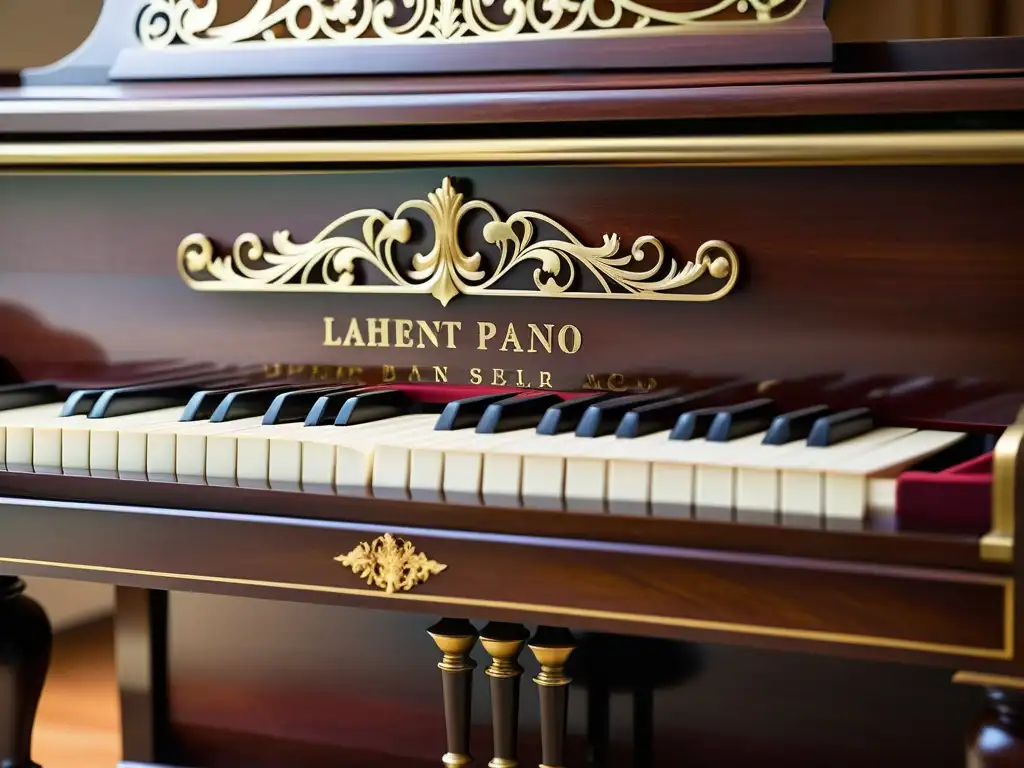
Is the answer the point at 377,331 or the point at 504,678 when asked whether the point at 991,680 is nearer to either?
the point at 504,678

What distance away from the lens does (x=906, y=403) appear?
1280mm

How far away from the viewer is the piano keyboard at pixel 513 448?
1031mm

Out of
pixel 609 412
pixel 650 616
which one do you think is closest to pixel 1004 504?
pixel 650 616

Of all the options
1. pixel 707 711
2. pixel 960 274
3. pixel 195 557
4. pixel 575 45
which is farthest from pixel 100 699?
pixel 960 274

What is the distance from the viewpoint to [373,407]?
1.34 metres

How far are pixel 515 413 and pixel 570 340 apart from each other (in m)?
0.20

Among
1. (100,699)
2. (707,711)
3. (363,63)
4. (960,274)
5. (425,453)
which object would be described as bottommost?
(100,699)

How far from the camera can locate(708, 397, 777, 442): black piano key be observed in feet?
3.79

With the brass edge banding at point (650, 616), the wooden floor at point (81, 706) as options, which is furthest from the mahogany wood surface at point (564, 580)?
the wooden floor at point (81, 706)

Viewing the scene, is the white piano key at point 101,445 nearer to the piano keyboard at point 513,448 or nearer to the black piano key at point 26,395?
the piano keyboard at point 513,448

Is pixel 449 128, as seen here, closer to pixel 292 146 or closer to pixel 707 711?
pixel 292 146

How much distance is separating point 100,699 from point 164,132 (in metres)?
1.08

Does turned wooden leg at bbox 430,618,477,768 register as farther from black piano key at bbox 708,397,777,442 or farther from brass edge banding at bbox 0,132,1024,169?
brass edge banding at bbox 0,132,1024,169

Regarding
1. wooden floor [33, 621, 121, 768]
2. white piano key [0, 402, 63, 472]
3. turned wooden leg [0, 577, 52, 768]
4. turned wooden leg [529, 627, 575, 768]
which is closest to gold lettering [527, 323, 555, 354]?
turned wooden leg [529, 627, 575, 768]
